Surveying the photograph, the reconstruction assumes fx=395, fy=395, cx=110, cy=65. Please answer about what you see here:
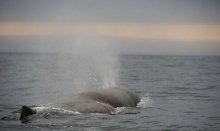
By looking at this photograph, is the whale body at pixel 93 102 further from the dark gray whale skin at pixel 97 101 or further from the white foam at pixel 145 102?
the white foam at pixel 145 102

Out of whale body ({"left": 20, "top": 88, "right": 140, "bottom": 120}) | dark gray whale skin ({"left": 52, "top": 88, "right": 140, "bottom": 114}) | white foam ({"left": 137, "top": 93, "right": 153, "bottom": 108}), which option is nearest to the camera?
whale body ({"left": 20, "top": 88, "right": 140, "bottom": 120})

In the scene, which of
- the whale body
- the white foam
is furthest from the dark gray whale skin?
the white foam

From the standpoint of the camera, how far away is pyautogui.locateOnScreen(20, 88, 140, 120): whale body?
12914 millimetres

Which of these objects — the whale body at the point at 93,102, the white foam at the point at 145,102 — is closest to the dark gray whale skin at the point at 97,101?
the whale body at the point at 93,102

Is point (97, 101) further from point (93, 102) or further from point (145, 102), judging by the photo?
point (145, 102)

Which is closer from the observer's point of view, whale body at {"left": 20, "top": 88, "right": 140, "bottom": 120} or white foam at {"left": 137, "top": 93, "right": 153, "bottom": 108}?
whale body at {"left": 20, "top": 88, "right": 140, "bottom": 120}

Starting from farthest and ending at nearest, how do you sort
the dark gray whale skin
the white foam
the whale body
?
the white foam < the dark gray whale skin < the whale body

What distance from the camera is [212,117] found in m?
13.8

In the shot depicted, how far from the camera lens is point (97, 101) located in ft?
45.9

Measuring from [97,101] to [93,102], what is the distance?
40 centimetres

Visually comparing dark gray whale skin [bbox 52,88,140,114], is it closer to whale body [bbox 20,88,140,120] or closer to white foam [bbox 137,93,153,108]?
whale body [bbox 20,88,140,120]

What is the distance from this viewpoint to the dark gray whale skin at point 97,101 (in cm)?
1307

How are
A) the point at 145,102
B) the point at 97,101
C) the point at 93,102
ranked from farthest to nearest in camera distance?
1. the point at 145,102
2. the point at 97,101
3. the point at 93,102

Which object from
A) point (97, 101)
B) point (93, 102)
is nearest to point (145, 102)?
point (97, 101)
